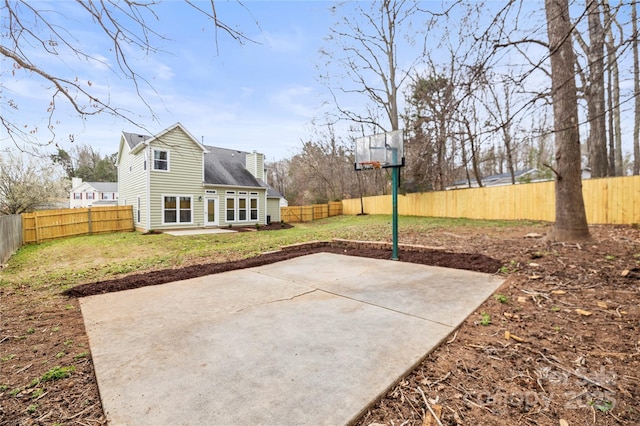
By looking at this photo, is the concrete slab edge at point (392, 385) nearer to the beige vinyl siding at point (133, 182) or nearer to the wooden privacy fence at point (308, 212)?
the beige vinyl siding at point (133, 182)

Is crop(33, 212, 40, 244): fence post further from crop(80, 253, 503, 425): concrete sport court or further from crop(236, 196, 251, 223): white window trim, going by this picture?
crop(80, 253, 503, 425): concrete sport court

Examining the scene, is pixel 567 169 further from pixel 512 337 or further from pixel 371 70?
pixel 371 70

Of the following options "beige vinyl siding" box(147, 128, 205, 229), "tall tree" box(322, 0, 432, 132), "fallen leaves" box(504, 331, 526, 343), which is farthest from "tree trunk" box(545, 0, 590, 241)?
"beige vinyl siding" box(147, 128, 205, 229)

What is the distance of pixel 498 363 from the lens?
1.96 metres

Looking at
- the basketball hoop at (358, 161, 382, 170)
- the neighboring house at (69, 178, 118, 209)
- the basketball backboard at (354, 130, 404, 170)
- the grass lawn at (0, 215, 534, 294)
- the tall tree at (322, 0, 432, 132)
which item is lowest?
the grass lawn at (0, 215, 534, 294)

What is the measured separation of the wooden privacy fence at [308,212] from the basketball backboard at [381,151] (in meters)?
14.5

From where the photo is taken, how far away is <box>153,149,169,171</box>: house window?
13.3m

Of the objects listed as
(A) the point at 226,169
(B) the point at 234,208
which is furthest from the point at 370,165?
(A) the point at 226,169

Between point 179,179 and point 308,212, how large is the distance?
1006 centimetres

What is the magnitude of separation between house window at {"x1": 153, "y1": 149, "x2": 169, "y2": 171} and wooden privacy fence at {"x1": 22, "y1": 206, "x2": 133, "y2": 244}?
2821mm

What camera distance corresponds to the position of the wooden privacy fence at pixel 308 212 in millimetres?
21078

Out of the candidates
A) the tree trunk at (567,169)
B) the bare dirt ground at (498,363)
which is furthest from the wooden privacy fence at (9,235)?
the tree trunk at (567,169)

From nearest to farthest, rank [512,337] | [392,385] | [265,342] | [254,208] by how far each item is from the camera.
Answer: [392,385] → [265,342] → [512,337] → [254,208]

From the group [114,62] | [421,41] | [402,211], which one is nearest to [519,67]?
[421,41]
